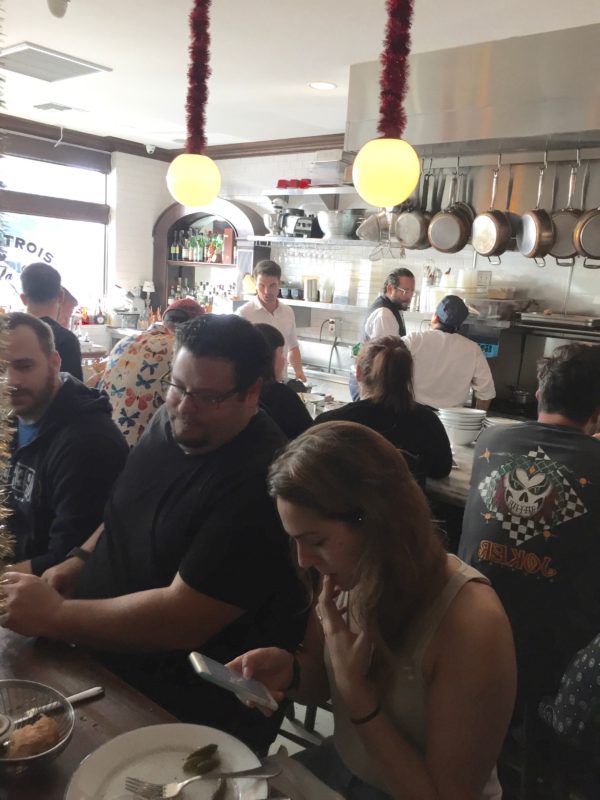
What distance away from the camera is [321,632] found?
1.43 meters

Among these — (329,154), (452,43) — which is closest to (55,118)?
(329,154)

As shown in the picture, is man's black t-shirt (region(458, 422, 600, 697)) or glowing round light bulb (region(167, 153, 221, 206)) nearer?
man's black t-shirt (region(458, 422, 600, 697))

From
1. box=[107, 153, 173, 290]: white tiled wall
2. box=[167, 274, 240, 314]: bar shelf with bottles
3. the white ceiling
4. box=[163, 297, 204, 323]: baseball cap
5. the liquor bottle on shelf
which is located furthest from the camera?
the liquor bottle on shelf

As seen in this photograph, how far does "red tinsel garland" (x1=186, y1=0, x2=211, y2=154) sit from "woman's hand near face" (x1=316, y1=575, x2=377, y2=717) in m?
2.24

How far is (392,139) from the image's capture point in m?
2.36

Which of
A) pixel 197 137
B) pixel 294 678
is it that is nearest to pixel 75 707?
pixel 294 678

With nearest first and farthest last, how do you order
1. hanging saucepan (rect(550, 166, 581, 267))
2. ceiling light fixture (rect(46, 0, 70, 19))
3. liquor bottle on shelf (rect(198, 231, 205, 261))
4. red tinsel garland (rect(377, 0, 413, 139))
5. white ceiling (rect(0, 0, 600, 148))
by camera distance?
1. red tinsel garland (rect(377, 0, 413, 139))
2. ceiling light fixture (rect(46, 0, 70, 19))
3. white ceiling (rect(0, 0, 600, 148))
4. hanging saucepan (rect(550, 166, 581, 267))
5. liquor bottle on shelf (rect(198, 231, 205, 261))

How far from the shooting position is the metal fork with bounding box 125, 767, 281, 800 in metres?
0.98

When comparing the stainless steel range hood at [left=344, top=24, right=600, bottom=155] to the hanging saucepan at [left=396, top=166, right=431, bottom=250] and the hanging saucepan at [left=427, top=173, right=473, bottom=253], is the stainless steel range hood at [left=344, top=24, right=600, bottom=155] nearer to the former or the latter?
the hanging saucepan at [left=427, top=173, right=473, bottom=253]

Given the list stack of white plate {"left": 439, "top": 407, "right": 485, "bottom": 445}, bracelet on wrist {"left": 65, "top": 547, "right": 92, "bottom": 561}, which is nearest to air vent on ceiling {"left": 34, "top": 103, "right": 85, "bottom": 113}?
stack of white plate {"left": 439, "top": 407, "right": 485, "bottom": 445}

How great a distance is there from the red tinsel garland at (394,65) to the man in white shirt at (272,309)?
2.88 meters

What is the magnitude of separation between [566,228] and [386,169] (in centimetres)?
241

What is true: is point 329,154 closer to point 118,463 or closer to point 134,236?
point 134,236

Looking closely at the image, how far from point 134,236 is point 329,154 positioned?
3.29 m
